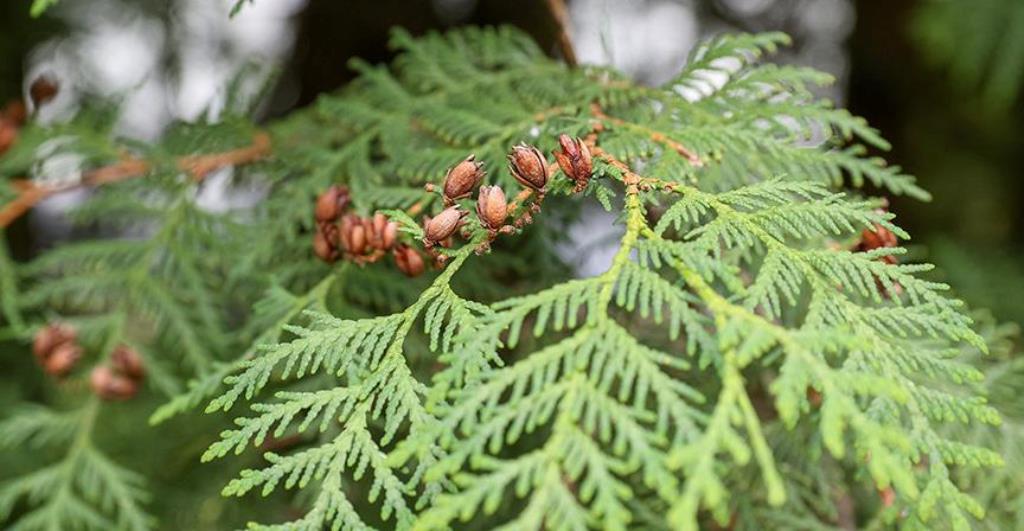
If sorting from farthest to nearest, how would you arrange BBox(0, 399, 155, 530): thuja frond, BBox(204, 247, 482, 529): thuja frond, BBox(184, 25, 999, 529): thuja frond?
1. BBox(0, 399, 155, 530): thuja frond
2. BBox(204, 247, 482, 529): thuja frond
3. BBox(184, 25, 999, 529): thuja frond

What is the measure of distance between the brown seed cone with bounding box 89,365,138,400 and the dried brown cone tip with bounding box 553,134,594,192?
0.84 meters

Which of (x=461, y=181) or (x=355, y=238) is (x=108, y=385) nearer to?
(x=355, y=238)

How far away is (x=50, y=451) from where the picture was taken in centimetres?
196

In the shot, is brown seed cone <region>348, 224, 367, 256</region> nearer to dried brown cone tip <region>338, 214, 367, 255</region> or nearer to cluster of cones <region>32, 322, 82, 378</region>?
dried brown cone tip <region>338, 214, 367, 255</region>

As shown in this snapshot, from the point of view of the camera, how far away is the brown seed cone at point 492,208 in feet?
2.71

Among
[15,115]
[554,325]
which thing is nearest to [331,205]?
[554,325]

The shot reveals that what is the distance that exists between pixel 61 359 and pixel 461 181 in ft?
2.67

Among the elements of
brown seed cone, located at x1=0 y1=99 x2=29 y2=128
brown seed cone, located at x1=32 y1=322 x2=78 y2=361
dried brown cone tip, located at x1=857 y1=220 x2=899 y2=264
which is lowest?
brown seed cone, located at x1=32 y1=322 x2=78 y2=361

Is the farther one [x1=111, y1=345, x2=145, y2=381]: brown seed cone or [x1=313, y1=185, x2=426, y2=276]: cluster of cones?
[x1=111, y1=345, x2=145, y2=381]: brown seed cone

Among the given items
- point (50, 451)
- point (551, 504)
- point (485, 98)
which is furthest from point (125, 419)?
point (551, 504)

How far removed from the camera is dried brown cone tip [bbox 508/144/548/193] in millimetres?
831

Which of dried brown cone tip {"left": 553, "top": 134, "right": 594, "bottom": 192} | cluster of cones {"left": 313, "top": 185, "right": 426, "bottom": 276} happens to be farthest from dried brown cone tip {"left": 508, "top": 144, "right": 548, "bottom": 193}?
cluster of cones {"left": 313, "top": 185, "right": 426, "bottom": 276}

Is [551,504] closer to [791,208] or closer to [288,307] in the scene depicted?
[791,208]

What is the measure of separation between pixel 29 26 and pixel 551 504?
2.28 m
